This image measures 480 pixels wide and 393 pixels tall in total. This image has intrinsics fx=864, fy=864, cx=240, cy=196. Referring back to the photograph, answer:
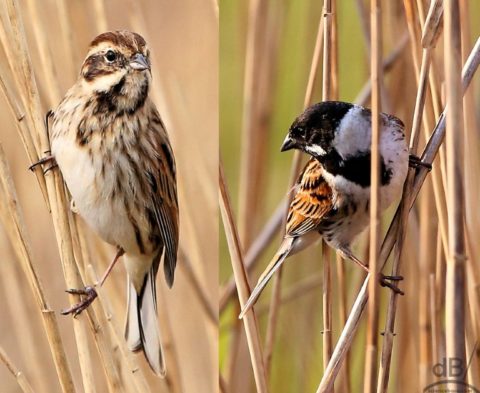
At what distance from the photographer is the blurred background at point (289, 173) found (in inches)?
51.6

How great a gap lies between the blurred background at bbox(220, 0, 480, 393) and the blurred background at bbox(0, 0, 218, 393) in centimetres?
6

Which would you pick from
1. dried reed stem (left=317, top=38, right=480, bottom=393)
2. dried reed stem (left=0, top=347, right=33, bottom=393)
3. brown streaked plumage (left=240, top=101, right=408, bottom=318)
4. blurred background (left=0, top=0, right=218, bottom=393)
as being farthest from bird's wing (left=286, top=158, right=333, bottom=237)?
dried reed stem (left=0, top=347, right=33, bottom=393)

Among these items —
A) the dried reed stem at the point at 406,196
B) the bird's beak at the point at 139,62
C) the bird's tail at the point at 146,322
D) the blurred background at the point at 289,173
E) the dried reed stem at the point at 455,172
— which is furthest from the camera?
the bird's tail at the point at 146,322

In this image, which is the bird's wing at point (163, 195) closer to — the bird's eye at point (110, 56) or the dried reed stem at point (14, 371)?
the bird's eye at point (110, 56)

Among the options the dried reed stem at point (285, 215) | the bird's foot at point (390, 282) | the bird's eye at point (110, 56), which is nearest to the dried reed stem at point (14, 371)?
the dried reed stem at point (285, 215)

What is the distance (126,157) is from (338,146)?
0.44 m

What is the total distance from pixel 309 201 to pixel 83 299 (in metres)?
Answer: 0.42

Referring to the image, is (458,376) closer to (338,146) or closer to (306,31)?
(338,146)

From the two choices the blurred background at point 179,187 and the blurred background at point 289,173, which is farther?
the blurred background at point 179,187

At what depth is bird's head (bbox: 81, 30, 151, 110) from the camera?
1.45 metres

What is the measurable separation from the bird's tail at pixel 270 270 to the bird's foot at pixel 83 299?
26cm

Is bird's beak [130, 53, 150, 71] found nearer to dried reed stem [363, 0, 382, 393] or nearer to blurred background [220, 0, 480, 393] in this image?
blurred background [220, 0, 480, 393]

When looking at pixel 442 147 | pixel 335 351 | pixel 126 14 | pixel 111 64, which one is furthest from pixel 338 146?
pixel 126 14

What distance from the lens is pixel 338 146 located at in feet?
4.32
